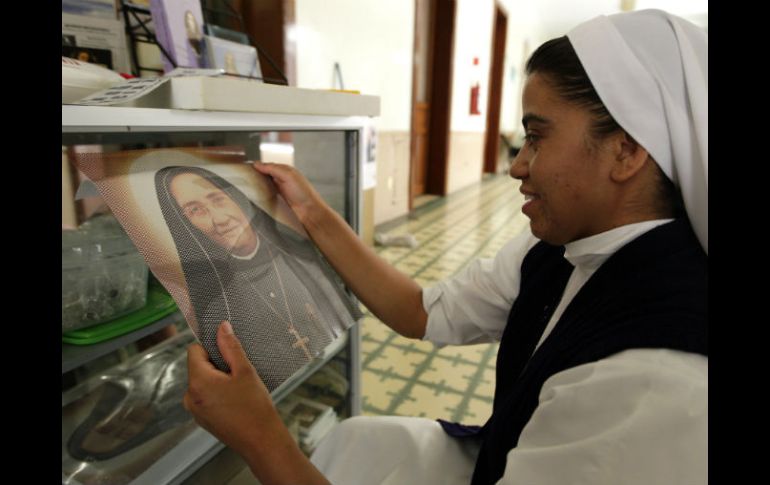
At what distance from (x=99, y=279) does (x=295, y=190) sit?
1.41 feet

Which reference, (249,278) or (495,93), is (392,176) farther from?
(495,93)

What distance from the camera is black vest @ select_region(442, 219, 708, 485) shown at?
21.1 inches

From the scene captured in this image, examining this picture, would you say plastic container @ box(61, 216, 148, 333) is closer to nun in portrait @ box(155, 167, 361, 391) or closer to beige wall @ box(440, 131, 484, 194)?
nun in portrait @ box(155, 167, 361, 391)

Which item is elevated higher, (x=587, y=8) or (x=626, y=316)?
(x=587, y=8)

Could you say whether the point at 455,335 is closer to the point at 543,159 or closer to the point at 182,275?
the point at 543,159

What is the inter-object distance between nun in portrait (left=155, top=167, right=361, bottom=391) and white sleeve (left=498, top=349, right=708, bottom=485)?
1.23ft

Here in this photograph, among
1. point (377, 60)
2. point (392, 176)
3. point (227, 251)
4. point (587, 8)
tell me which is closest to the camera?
point (227, 251)

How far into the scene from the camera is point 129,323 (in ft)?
2.87

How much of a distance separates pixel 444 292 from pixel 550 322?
286mm

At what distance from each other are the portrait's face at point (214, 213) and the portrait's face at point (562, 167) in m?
0.49

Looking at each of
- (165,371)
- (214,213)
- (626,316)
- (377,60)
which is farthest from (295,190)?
(377,60)

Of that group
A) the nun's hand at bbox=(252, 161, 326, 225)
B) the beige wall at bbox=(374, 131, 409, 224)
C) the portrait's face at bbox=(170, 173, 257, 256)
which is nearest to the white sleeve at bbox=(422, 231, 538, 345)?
the nun's hand at bbox=(252, 161, 326, 225)

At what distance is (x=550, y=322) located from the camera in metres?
0.78
